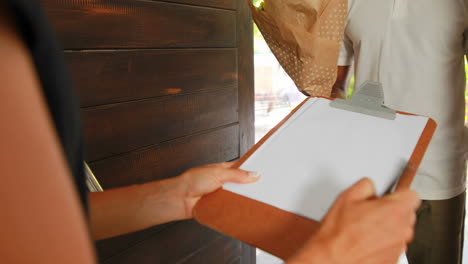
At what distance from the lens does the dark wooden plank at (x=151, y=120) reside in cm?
99

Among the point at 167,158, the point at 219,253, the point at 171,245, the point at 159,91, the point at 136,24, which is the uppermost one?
the point at 136,24

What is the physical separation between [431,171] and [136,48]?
1.02 metres

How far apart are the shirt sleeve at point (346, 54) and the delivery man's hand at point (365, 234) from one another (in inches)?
38.3

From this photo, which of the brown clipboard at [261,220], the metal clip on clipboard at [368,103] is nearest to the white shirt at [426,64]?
the metal clip on clipboard at [368,103]

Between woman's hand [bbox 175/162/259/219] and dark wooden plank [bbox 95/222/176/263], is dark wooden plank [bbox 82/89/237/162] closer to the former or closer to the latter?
dark wooden plank [bbox 95/222/176/263]

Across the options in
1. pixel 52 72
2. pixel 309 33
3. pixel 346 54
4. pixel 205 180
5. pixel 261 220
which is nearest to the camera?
pixel 52 72

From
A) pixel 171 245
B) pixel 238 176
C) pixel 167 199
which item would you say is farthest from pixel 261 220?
pixel 171 245

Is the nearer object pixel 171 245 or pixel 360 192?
pixel 360 192

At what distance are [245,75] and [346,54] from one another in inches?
17.1

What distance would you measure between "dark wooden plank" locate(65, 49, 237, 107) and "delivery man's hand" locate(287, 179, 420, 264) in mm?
802

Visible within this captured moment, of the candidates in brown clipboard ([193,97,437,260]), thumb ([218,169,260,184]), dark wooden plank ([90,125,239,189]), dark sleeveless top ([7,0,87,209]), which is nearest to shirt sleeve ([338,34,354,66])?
dark wooden plank ([90,125,239,189])

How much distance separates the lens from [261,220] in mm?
497

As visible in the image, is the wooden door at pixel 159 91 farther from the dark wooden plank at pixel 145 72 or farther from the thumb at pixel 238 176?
the thumb at pixel 238 176

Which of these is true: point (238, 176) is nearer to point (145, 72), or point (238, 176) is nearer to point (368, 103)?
point (368, 103)
